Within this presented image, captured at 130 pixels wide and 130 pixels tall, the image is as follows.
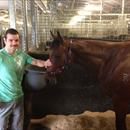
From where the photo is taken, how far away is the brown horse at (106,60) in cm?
267

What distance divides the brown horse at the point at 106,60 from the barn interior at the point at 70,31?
0.14 m

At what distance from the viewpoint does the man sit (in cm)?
232

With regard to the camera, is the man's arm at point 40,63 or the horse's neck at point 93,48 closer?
the man's arm at point 40,63

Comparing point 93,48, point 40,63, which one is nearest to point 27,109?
point 40,63

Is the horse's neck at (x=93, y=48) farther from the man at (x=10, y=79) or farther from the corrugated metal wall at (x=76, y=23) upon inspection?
the corrugated metal wall at (x=76, y=23)

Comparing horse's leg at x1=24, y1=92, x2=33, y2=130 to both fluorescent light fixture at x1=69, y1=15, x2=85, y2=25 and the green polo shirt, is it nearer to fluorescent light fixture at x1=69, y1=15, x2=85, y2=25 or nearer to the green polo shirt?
the green polo shirt

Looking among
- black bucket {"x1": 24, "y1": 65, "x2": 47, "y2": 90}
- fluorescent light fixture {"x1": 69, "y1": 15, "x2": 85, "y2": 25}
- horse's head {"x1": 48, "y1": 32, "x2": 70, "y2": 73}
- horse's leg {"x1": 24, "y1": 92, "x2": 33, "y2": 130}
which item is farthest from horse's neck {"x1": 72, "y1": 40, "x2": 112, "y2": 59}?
fluorescent light fixture {"x1": 69, "y1": 15, "x2": 85, "y2": 25}

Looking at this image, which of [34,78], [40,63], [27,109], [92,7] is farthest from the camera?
[92,7]

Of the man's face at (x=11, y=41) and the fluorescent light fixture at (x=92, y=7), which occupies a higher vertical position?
the fluorescent light fixture at (x=92, y=7)

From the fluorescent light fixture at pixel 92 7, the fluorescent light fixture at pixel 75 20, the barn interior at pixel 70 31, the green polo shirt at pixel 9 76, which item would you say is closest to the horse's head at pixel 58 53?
the barn interior at pixel 70 31

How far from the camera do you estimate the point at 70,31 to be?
4266mm

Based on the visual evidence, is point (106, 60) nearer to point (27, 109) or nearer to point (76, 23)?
point (27, 109)

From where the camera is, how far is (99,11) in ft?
15.8

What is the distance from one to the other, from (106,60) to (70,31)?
1530 mm
